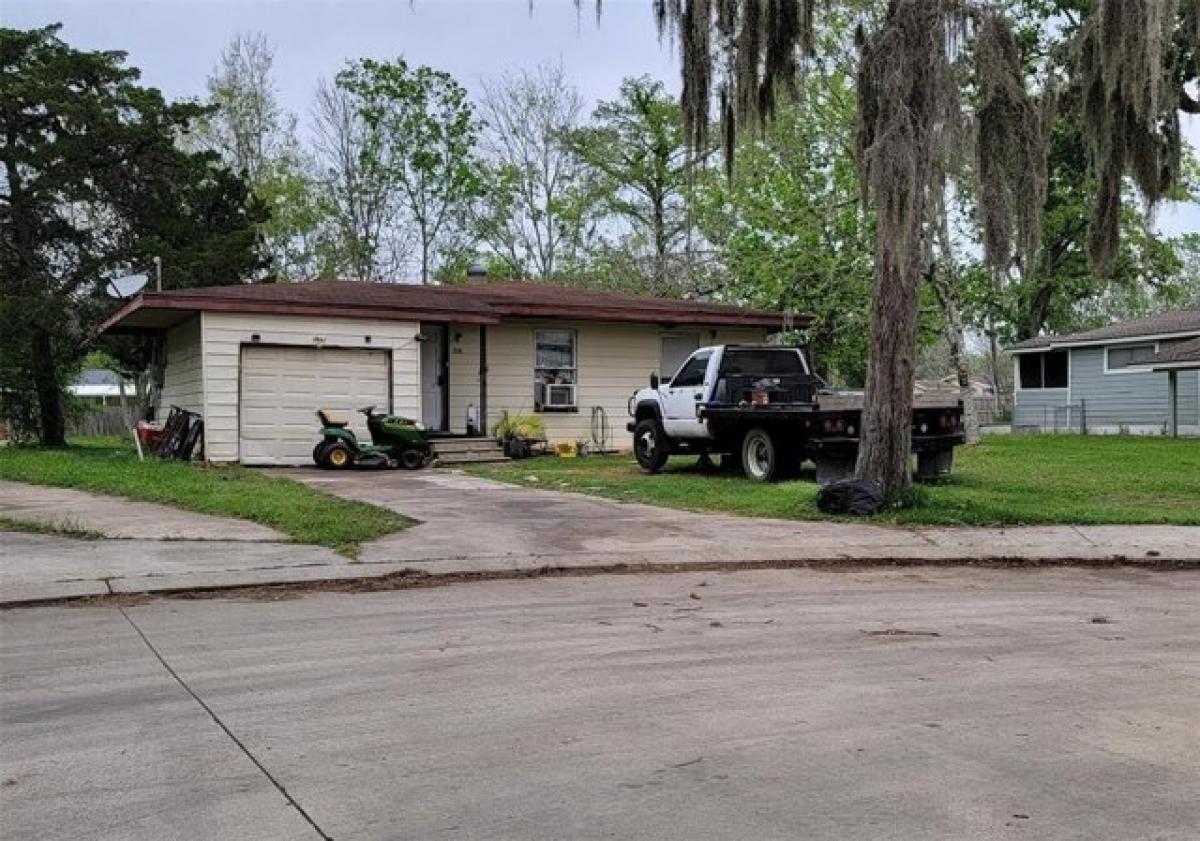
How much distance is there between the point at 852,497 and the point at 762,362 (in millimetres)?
5174

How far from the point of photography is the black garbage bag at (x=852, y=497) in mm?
12031

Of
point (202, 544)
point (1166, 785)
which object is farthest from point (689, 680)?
point (202, 544)

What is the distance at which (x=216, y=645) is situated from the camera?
6.10 meters

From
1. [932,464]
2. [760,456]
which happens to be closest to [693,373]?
[760,456]

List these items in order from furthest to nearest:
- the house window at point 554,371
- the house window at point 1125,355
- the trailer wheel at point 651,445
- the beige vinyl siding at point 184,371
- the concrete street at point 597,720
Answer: the house window at point 1125,355 → the house window at point 554,371 → the beige vinyl siding at point 184,371 → the trailer wheel at point 651,445 → the concrete street at point 597,720

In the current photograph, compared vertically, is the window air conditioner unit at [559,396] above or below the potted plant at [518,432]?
above

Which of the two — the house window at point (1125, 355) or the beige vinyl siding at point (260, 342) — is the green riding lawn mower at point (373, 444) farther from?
the house window at point (1125, 355)

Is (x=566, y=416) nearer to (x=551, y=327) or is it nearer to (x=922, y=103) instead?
(x=551, y=327)

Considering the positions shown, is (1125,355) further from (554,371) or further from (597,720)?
(597,720)

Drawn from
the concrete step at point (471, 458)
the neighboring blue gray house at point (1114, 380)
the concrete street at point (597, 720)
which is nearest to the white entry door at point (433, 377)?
the concrete step at point (471, 458)

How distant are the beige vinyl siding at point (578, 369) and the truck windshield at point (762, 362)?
251 inches

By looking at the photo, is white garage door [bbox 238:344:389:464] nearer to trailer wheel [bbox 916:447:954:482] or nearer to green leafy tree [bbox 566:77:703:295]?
trailer wheel [bbox 916:447:954:482]

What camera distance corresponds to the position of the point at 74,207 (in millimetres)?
24625

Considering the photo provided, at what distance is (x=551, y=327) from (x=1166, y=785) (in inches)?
748
